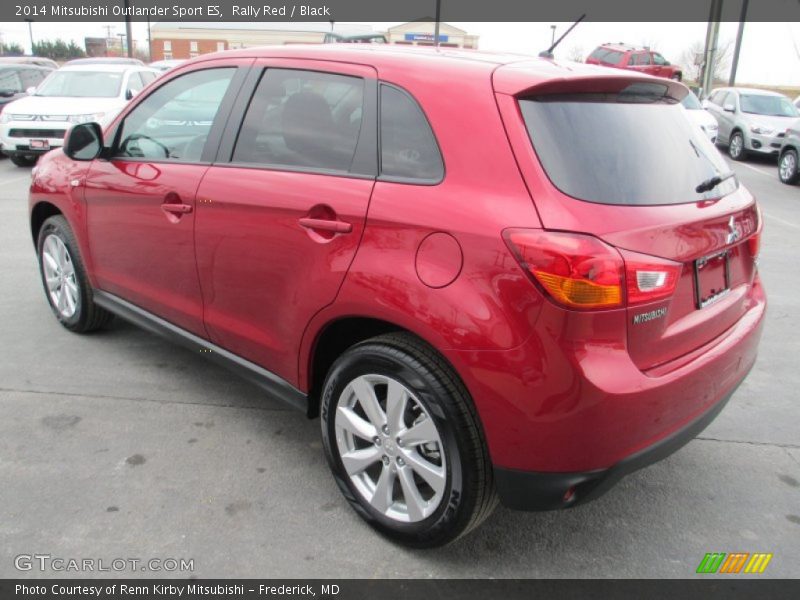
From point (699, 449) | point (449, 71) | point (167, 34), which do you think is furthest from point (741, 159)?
point (167, 34)

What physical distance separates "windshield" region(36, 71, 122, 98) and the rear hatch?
474 inches

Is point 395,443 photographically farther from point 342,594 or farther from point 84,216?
point 84,216

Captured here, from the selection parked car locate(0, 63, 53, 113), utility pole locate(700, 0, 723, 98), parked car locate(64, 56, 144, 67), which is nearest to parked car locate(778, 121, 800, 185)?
utility pole locate(700, 0, 723, 98)

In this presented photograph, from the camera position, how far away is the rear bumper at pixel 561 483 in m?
2.17

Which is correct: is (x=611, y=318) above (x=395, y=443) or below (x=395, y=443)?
above

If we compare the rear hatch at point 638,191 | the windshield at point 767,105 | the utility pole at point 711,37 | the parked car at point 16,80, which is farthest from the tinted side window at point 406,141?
the utility pole at point 711,37

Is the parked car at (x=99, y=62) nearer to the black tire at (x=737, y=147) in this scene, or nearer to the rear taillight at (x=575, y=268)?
the black tire at (x=737, y=147)

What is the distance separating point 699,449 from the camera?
11.1ft

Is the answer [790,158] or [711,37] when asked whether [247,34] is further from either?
[790,158]

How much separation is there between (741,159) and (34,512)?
17458 mm

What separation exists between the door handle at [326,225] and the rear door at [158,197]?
0.78m

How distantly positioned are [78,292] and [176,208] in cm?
151
